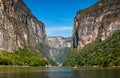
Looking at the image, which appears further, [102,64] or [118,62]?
[102,64]

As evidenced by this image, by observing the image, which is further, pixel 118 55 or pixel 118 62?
pixel 118 55

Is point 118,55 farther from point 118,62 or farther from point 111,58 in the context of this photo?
point 118,62

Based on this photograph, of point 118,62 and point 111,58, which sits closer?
point 118,62

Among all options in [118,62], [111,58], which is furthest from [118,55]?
[118,62]
